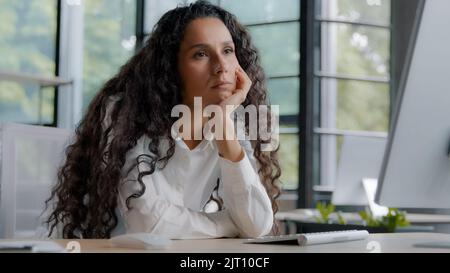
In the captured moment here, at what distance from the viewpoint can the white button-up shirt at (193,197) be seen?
5.60ft

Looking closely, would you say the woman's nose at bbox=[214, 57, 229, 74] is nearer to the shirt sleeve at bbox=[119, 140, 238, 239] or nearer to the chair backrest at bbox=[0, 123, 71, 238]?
the shirt sleeve at bbox=[119, 140, 238, 239]

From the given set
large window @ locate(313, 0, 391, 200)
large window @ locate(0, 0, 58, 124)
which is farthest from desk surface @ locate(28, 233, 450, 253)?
large window @ locate(0, 0, 58, 124)

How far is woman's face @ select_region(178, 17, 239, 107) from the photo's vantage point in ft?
6.30

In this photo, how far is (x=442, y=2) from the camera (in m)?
1.40

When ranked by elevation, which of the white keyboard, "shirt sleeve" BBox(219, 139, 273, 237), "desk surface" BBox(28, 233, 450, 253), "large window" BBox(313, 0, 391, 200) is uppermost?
Answer: "large window" BBox(313, 0, 391, 200)

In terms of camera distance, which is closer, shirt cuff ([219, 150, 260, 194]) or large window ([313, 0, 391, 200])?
shirt cuff ([219, 150, 260, 194])

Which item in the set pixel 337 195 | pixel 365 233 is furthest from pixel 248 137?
pixel 337 195

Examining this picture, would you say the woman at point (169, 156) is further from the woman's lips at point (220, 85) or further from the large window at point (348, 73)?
the large window at point (348, 73)

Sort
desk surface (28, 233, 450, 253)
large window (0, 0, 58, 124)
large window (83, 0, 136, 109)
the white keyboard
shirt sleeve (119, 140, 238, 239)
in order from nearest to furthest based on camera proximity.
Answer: desk surface (28, 233, 450, 253) → the white keyboard → shirt sleeve (119, 140, 238, 239) → large window (0, 0, 58, 124) → large window (83, 0, 136, 109)

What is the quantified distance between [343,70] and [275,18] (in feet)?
2.47

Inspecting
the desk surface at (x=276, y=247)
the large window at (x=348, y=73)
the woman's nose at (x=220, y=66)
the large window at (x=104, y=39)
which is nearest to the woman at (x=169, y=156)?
the woman's nose at (x=220, y=66)

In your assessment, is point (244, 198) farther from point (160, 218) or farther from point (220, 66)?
point (220, 66)

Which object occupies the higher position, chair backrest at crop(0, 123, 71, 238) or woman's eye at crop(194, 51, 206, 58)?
woman's eye at crop(194, 51, 206, 58)

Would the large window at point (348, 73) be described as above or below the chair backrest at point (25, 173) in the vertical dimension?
above
